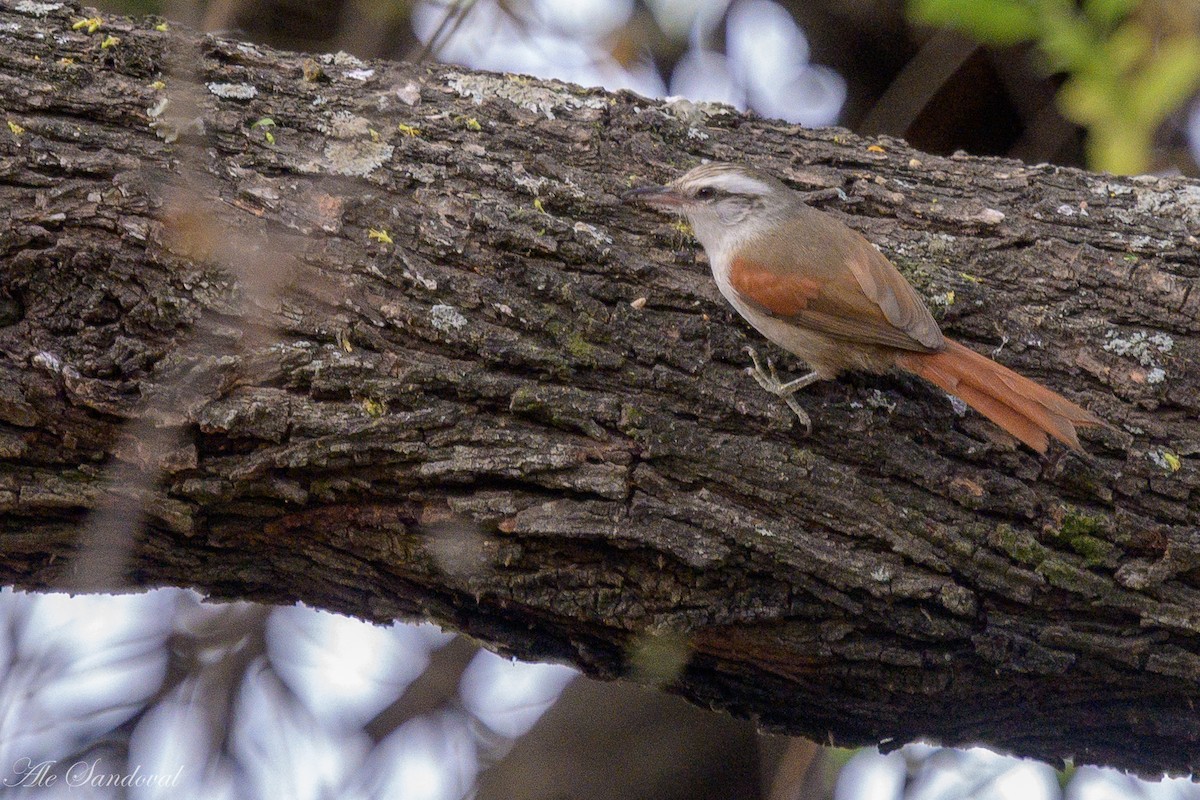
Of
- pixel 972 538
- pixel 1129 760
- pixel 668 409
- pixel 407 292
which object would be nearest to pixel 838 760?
pixel 1129 760

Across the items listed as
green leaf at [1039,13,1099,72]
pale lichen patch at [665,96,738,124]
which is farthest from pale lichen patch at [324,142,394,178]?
green leaf at [1039,13,1099,72]

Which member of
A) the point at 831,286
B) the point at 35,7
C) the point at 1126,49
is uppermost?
the point at 1126,49

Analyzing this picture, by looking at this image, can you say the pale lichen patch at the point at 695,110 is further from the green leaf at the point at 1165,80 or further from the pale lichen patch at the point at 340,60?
the green leaf at the point at 1165,80

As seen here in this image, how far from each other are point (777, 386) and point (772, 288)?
0.57 metres

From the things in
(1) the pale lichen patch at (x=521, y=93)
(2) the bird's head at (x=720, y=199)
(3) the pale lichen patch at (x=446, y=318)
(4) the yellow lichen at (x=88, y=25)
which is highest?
(2) the bird's head at (x=720, y=199)

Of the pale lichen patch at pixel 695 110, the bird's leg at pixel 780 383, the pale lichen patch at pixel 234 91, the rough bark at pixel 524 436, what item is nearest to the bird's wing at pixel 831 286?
the rough bark at pixel 524 436

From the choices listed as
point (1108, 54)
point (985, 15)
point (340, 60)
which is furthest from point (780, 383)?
point (1108, 54)

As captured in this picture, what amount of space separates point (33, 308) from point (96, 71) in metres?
0.88

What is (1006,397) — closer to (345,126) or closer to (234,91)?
(345,126)

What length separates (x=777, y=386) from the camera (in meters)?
3.29

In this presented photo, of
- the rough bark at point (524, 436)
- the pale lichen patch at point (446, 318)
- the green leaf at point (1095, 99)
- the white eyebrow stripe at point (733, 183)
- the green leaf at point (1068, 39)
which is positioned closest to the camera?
the rough bark at point (524, 436)

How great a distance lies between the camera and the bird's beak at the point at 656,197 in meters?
3.58

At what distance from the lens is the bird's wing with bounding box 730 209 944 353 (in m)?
3.54

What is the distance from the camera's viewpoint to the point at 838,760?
507cm
